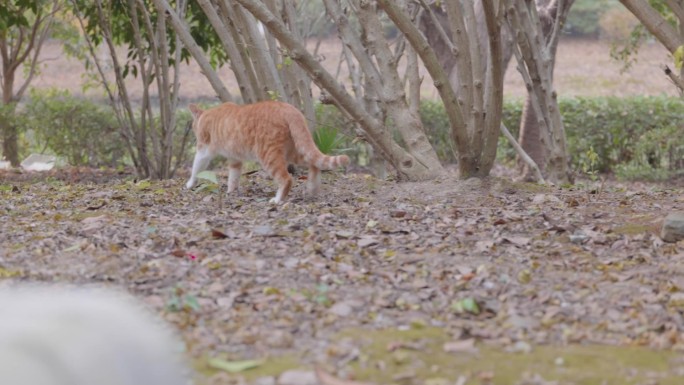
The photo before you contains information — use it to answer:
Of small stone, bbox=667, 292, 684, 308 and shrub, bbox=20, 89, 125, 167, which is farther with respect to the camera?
shrub, bbox=20, 89, 125, 167

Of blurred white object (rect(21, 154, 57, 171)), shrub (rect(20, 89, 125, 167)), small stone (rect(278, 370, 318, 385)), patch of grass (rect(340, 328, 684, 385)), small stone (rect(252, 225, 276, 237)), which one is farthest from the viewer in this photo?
shrub (rect(20, 89, 125, 167))

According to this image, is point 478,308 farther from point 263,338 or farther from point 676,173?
point 676,173

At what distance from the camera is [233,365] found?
3586mm

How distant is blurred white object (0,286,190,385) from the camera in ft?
8.60

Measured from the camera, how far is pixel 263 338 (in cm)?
389

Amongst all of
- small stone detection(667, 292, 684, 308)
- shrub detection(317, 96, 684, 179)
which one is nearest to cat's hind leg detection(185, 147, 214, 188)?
small stone detection(667, 292, 684, 308)

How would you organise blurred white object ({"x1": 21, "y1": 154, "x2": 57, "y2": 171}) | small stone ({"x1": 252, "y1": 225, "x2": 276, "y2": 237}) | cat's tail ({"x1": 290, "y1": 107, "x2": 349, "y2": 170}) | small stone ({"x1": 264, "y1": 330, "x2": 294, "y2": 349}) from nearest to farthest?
small stone ({"x1": 264, "y1": 330, "x2": 294, "y2": 349}) → small stone ({"x1": 252, "y1": 225, "x2": 276, "y2": 237}) → cat's tail ({"x1": 290, "y1": 107, "x2": 349, "y2": 170}) → blurred white object ({"x1": 21, "y1": 154, "x2": 57, "y2": 171})

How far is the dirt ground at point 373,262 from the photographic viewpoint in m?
4.09

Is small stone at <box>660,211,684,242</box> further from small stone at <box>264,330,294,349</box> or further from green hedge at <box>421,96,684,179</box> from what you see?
green hedge at <box>421,96,684,179</box>

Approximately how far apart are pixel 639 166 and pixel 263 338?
39.4ft

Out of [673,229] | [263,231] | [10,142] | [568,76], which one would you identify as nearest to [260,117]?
[263,231]

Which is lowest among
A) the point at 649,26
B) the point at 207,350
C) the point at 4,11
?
the point at 207,350

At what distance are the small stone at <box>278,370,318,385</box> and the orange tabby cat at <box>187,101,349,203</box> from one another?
3.38 meters

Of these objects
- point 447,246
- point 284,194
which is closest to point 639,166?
point 284,194
